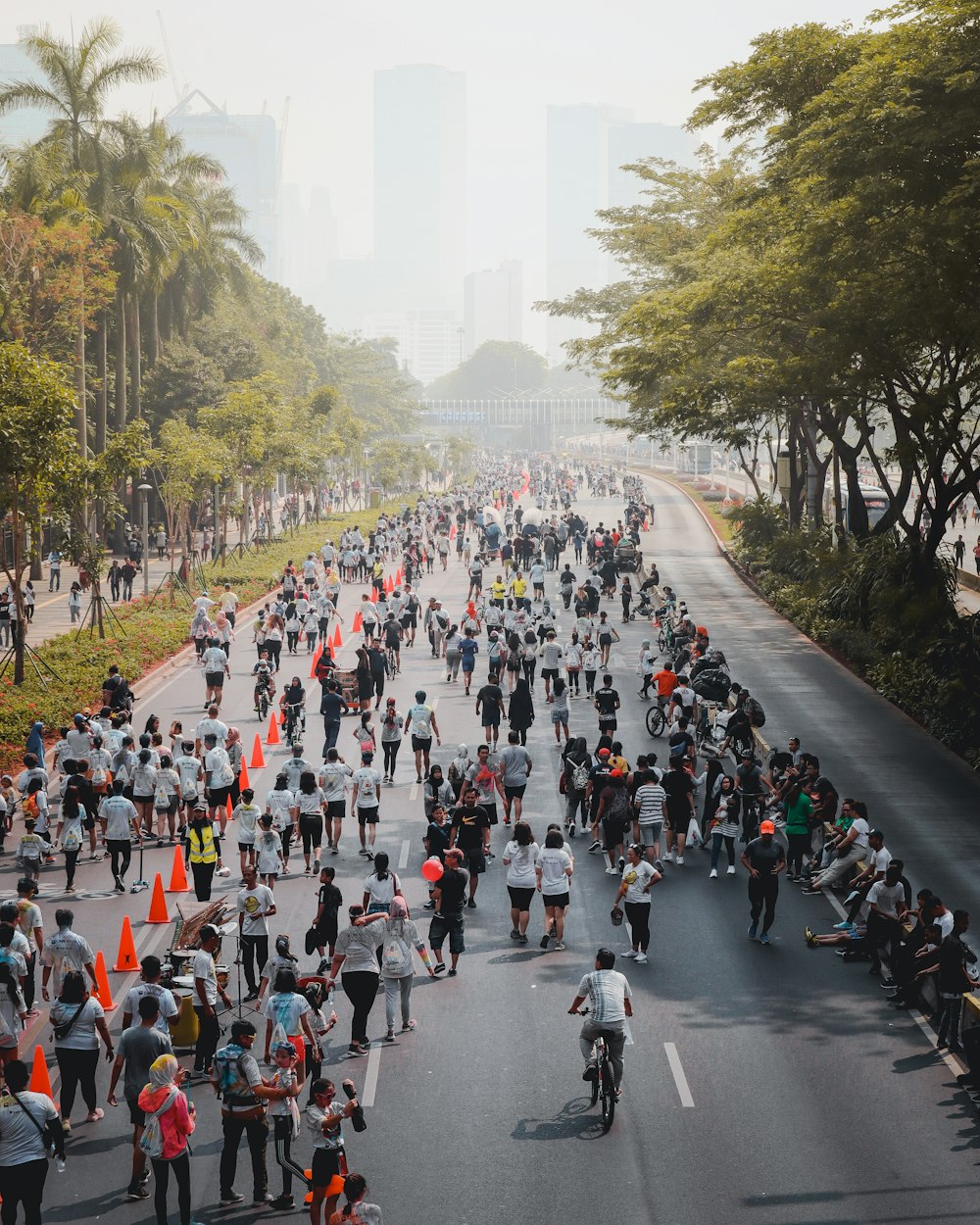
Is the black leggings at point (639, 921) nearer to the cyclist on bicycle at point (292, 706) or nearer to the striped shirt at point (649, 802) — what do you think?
the striped shirt at point (649, 802)

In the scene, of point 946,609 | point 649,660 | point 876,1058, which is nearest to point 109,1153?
point 876,1058

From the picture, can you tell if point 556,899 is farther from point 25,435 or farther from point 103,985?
point 25,435

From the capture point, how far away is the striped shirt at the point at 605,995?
38.1 ft

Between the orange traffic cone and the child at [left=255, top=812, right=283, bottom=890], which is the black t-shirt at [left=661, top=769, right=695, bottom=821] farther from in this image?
the orange traffic cone

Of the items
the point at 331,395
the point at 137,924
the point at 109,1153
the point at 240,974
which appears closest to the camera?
the point at 109,1153

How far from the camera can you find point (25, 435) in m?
27.6

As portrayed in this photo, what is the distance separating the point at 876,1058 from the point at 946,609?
19.3 metres

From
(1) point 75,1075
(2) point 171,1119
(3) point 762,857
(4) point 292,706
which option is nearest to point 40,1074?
(1) point 75,1075

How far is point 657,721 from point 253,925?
515 inches

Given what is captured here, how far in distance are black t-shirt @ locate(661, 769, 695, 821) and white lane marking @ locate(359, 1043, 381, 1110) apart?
6563 millimetres

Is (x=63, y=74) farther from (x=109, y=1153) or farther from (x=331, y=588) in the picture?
(x=109, y=1153)

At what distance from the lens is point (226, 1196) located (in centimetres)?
1021

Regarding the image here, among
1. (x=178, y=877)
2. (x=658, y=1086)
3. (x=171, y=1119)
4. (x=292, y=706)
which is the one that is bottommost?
(x=658, y=1086)

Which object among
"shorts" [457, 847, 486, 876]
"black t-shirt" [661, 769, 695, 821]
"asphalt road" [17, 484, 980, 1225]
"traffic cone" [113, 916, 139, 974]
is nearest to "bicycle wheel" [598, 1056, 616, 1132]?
"asphalt road" [17, 484, 980, 1225]
